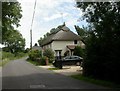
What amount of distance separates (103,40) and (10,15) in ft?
52.9

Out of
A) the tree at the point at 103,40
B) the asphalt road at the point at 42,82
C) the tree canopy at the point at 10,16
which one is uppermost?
the tree canopy at the point at 10,16

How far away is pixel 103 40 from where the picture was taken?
22.2 m

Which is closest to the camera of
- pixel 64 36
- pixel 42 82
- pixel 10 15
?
pixel 42 82

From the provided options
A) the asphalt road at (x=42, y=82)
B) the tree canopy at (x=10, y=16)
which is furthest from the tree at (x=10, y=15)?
the asphalt road at (x=42, y=82)

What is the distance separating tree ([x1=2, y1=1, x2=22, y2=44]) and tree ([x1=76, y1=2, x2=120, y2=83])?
25.3ft

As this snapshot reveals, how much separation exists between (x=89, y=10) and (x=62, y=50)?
161 feet

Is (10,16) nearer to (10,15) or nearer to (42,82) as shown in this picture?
(10,15)

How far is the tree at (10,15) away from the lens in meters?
30.7

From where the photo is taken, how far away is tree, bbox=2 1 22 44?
30.7 m

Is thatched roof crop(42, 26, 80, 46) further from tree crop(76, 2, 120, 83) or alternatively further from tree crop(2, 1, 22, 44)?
tree crop(76, 2, 120, 83)

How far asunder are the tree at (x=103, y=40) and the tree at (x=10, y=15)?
771 centimetres

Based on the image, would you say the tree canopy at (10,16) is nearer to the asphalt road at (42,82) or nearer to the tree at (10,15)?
the tree at (10,15)

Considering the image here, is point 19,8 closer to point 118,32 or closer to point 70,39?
point 118,32

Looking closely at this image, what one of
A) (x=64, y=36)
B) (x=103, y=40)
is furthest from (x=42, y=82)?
(x=64, y=36)
